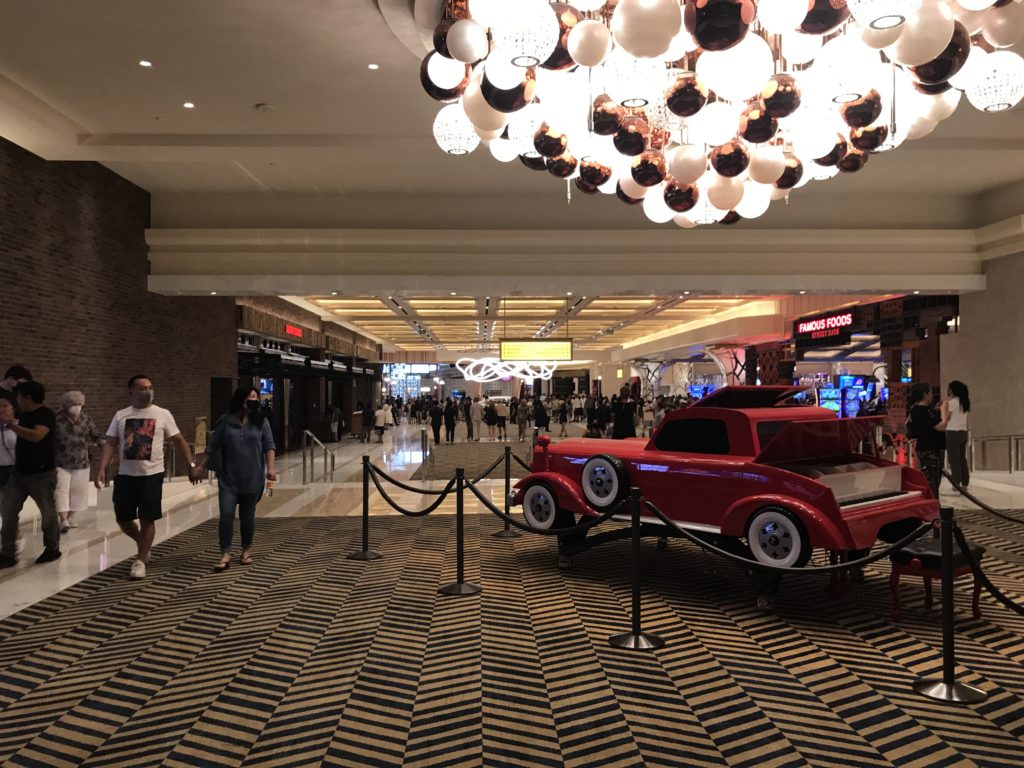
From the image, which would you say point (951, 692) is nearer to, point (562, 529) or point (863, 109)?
point (562, 529)

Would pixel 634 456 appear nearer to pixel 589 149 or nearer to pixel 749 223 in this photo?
pixel 589 149

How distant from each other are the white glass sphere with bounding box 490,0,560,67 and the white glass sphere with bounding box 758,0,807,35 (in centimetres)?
100

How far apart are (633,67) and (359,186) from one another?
8.36 meters

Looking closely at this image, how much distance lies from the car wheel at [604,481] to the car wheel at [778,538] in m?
1.11

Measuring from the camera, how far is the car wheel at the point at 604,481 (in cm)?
602

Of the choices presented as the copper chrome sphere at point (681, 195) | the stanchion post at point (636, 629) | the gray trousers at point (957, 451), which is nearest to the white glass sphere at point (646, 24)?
the copper chrome sphere at point (681, 195)

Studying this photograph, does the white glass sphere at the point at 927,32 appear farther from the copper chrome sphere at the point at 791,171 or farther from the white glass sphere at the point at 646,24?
the copper chrome sphere at the point at 791,171

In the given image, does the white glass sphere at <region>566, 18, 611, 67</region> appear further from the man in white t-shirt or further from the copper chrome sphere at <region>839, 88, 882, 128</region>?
the man in white t-shirt

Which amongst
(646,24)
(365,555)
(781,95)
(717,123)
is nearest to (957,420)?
(717,123)

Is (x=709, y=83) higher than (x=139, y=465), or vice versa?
(x=709, y=83)

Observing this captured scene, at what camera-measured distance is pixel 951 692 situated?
369 cm

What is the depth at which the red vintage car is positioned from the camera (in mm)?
5059

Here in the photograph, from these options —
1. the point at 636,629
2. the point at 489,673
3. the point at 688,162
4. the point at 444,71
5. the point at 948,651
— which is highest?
the point at 444,71

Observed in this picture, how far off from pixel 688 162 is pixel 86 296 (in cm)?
871
